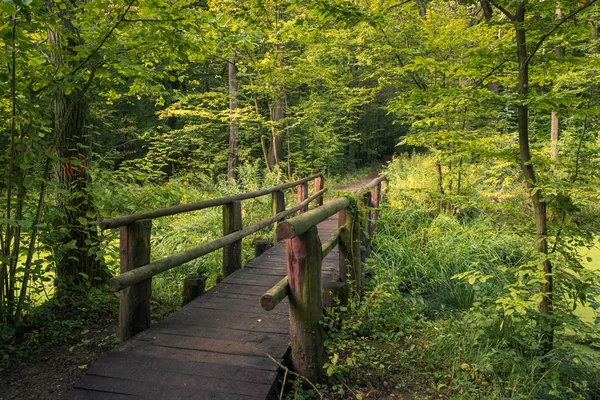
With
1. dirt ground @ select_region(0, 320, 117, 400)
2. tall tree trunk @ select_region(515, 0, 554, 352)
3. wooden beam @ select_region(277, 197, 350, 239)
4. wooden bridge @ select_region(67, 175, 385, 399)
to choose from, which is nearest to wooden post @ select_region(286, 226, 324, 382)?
wooden bridge @ select_region(67, 175, 385, 399)

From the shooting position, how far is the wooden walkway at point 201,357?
Answer: 2303mm

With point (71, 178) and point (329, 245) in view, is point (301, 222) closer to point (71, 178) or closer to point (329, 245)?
point (329, 245)

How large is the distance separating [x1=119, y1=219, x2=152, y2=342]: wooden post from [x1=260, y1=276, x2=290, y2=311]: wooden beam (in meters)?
1.24

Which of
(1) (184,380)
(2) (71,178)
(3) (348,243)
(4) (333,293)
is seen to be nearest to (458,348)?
(4) (333,293)

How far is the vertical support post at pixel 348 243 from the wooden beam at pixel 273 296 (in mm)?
1382

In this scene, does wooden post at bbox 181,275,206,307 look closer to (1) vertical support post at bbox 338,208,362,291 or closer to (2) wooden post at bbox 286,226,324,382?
(1) vertical support post at bbox 338,208,362,291

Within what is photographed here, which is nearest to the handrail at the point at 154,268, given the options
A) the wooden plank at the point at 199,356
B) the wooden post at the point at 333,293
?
the wooden plank at the point at 199,356

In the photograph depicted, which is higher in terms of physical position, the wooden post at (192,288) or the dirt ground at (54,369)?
the wooden post at (192,288)

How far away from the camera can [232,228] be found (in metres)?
4.57

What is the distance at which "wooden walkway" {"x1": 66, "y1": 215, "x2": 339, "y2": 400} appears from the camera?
2.30 m

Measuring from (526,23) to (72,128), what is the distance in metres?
4.49

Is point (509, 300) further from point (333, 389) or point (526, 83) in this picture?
point (526, 83)

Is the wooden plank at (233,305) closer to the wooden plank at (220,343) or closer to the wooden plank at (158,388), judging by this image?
the wooden plank at (220,343)

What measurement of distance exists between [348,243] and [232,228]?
149 centimetres
